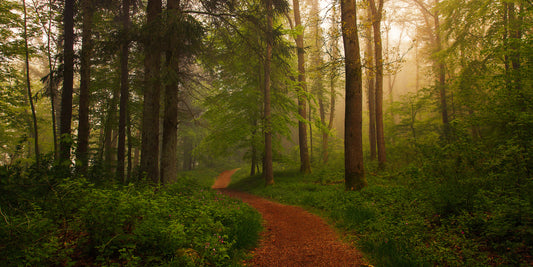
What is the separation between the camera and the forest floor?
3739 mm

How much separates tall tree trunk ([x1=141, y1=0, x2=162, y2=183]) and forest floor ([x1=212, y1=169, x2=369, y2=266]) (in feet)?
14.4

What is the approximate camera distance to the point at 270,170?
1325 cm

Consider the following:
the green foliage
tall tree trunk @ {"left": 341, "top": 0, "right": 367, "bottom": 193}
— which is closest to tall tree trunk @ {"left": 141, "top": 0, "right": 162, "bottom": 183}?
the green foliage

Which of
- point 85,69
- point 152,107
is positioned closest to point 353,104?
point 152,107

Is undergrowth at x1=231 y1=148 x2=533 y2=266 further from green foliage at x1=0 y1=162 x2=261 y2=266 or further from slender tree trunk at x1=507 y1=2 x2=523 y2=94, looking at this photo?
slender tree trunk at x1=507 y1=2 x2=523 y2=94

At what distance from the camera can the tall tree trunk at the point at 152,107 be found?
310 inches

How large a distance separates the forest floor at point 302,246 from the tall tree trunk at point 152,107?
439 centimetres

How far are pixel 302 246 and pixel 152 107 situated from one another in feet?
22.1

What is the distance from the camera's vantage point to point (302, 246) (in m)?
4.38

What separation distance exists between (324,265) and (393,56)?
25.8ft

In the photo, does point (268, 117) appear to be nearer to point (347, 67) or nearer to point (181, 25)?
point (347, 67)

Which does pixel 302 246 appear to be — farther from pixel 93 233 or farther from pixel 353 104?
pixel 353 104

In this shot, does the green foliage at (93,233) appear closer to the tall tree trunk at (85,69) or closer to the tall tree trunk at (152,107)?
the tall tree trunk at (152,107)

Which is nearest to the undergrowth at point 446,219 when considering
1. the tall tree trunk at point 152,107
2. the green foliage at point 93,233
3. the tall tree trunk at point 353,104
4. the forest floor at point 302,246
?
the forest floor at point 302,246
